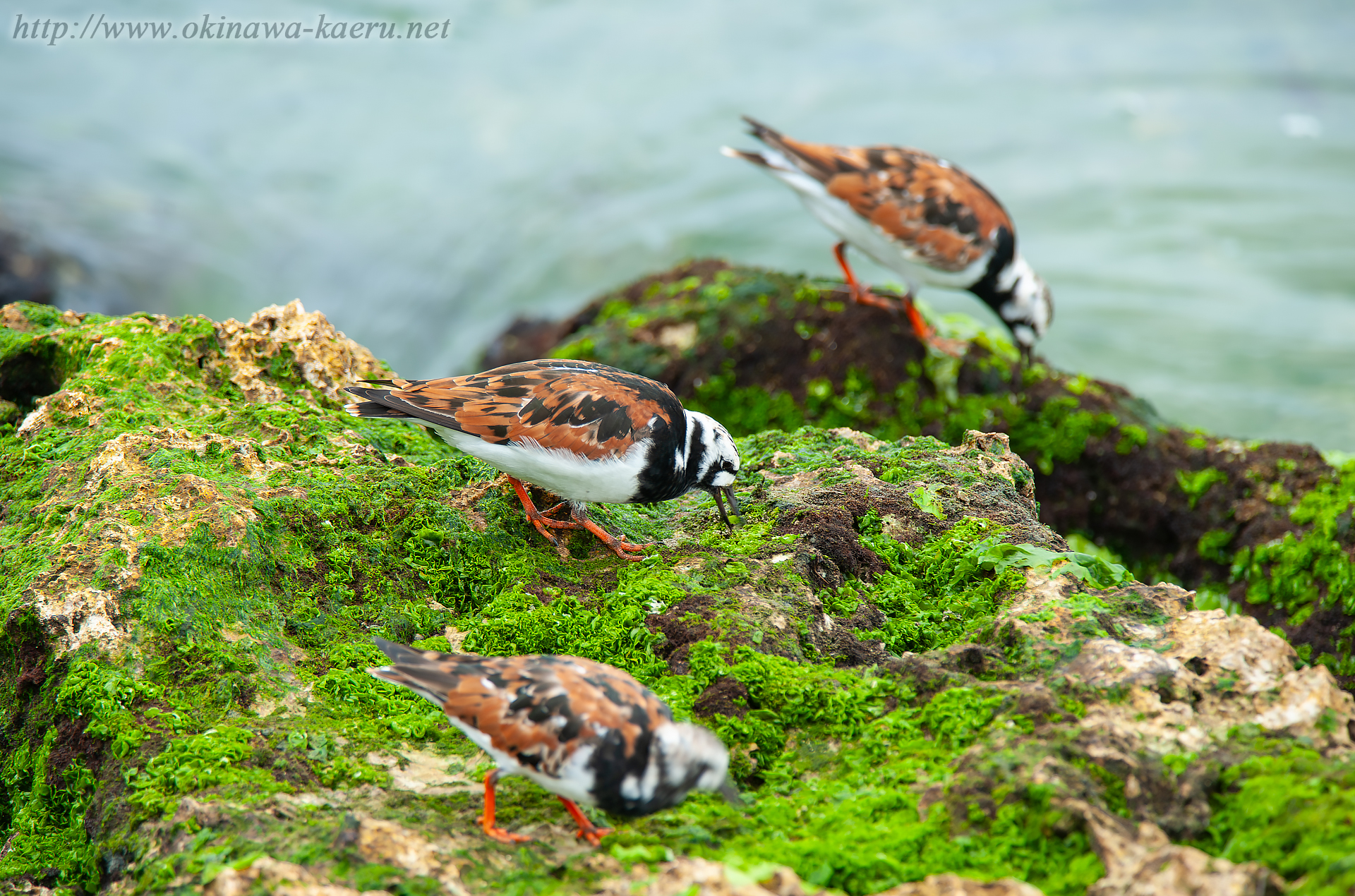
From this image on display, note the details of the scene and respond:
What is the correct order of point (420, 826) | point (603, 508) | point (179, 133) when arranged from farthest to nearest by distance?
point (179, 133), point (603, 508), point (420, 826)

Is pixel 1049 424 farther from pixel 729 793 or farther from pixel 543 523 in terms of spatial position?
pixel 729 793

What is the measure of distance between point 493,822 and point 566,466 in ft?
6.99

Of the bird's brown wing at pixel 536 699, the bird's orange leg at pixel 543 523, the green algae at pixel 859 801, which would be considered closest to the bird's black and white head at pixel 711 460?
the bird's orange leg at pixel 543 523

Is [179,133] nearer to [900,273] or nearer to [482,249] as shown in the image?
[482,249]

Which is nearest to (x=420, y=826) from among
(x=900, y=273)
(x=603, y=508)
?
(x=603, y=508)

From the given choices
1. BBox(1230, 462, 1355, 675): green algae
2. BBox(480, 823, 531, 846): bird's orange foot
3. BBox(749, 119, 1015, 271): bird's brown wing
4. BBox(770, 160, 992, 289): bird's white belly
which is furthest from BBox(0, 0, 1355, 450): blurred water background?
BBox(480, 823, 531, 846): bird's orange foot

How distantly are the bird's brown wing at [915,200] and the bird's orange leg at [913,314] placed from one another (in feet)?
1.76

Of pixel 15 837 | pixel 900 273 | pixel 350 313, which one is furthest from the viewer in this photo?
pixel 350 313

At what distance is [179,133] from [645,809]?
19647 millimetres

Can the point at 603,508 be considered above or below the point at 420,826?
above

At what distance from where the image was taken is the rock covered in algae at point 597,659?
12.1 feet

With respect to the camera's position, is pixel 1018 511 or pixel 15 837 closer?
pixel 15 837

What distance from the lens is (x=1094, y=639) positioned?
4.49 m

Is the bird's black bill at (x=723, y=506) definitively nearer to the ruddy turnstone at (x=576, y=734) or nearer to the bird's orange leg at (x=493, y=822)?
the ruddy turnstone at (x=576, y=734)
